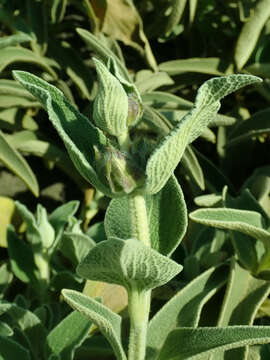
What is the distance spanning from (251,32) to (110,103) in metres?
0.90

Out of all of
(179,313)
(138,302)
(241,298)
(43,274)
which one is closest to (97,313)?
(138,302)

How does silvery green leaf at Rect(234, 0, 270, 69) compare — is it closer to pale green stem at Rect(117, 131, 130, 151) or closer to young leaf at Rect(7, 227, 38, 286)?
young leaf at Rect(7, 227, 38, 286)

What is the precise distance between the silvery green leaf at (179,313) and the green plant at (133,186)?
3.5 inches

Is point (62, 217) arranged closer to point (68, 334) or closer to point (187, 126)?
point (68, 334)

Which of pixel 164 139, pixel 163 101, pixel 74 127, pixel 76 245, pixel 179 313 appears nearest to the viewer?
pixel 164 139

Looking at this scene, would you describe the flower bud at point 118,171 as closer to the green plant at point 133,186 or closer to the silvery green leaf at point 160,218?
the green plant at point 133,186

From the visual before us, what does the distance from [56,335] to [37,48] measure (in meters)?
0.79

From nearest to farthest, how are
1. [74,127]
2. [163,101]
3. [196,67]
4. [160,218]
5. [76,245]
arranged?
[74,127], [160,218], [76,245], [163,101], [196,67]

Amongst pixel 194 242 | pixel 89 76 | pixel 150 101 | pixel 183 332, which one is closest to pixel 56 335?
pixel 183 332

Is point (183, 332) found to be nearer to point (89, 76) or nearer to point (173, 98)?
point (173, 98)

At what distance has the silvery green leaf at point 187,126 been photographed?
1.80 feet

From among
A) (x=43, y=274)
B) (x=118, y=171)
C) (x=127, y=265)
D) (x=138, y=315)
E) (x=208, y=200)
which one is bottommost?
(x=43, y=274)

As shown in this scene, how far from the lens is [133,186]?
59 centimetres

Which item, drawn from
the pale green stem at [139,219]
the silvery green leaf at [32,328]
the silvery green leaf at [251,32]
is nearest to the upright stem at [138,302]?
the pale green stem at [139,219]
